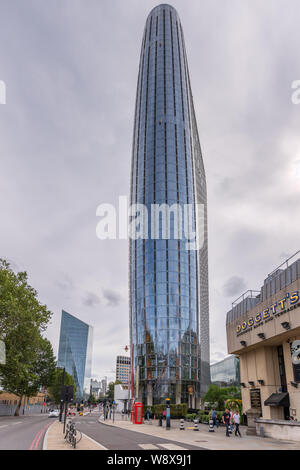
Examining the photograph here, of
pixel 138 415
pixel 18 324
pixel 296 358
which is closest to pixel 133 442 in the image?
pixel 296 358

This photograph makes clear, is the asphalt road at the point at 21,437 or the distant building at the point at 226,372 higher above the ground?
the distant building at the point at 226,372

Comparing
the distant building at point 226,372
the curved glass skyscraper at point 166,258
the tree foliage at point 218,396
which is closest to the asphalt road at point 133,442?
the tree foliage at point 218,396

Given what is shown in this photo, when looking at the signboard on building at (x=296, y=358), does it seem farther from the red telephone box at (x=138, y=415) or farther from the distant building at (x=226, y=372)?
the distant building at (x=226, y=372)

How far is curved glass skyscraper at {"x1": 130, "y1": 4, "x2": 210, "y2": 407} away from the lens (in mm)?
82188

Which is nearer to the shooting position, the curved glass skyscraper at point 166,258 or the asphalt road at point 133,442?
the asphalt road at point 133,442

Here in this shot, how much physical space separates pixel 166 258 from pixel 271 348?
59.5 m

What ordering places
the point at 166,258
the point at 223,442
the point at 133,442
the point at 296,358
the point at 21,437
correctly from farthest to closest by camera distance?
the point at 166,258, the point at 296,358, the point at 21,437, the point at 223,442, the point at 133,442

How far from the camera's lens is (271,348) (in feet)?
91.1

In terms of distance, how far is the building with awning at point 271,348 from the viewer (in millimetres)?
21656

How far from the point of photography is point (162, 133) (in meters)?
96.7

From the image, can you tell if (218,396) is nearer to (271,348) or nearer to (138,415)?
(138,415)

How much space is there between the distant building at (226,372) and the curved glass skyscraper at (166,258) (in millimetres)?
19635

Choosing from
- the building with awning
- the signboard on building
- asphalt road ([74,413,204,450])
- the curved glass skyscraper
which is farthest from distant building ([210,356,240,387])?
asphalt road ([74,413,204,450])
